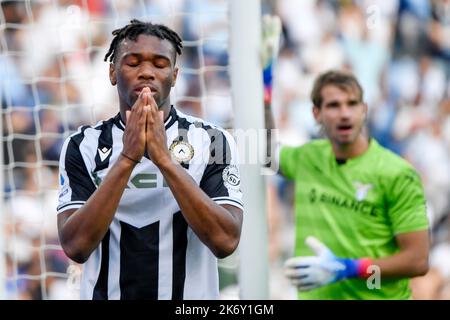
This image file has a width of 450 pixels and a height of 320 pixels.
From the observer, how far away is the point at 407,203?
3574 millimetres

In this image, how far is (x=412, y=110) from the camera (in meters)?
6.05

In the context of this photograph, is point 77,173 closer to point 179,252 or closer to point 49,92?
point 179,252

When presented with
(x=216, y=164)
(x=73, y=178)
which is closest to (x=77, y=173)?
(x=73, y=178)

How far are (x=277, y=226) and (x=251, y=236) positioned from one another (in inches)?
85.3

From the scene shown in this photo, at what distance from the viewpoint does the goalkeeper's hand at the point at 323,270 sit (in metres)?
3.58

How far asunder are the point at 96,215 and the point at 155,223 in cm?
19

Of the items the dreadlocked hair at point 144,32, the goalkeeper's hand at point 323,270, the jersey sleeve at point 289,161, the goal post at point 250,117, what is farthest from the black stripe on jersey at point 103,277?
the jersey sleeve at point 289,161

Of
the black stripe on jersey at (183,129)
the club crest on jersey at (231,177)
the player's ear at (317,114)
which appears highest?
the player's ear at (317,114)

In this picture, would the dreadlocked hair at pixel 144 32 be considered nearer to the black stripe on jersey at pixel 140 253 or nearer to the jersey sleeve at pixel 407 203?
the black stripe on jersey at pixel 140 253

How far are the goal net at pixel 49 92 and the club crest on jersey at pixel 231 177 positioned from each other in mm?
2412

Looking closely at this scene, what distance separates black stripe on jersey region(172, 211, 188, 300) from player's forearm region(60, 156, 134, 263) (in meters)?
0.19

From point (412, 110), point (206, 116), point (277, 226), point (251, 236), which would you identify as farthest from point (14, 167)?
point (412, 110)

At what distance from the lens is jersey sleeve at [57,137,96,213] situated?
238 cm

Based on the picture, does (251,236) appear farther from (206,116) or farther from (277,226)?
(277,226)
